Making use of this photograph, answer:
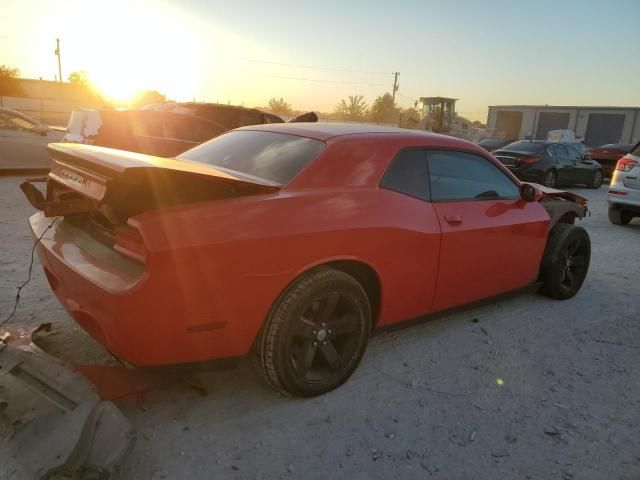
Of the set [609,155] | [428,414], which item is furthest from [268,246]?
[609,155]

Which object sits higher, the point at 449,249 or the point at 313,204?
the point at 313,204

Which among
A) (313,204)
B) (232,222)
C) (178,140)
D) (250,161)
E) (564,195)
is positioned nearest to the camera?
(232,222)

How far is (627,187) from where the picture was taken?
846cm

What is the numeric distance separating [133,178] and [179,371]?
96 cm

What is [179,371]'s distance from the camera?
2.46 meters

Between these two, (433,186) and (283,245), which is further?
(433,186)

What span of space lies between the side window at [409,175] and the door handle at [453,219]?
0.67 ft

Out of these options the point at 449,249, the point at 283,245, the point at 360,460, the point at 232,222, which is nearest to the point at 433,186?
the point at 449,249

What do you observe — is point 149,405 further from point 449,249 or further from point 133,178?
point 449,249

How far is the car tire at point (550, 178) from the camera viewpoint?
13688 millimetres

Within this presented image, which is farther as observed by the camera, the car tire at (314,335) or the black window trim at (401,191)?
the black window trim at (401,191)

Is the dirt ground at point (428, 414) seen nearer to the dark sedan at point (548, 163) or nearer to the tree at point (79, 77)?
the dark sedan at point (548, 163)

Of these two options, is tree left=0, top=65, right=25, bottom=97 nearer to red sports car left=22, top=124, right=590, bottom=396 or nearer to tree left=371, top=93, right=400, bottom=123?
tree left=371, top=93, right=400, bottom=123

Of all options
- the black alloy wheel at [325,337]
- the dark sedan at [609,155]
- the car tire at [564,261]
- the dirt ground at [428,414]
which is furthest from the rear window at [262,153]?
the dark sedan at [609,155]
